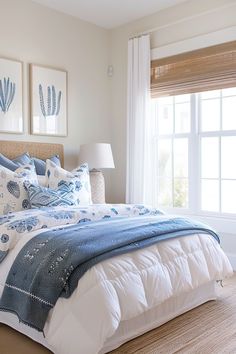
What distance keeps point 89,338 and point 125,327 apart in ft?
1.50

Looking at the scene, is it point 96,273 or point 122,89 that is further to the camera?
point 122,89

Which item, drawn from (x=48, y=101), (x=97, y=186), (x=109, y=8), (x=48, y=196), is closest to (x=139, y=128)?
(x=97, y=186)

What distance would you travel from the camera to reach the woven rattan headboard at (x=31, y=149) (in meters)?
3.96

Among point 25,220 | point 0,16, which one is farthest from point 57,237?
point 0,16

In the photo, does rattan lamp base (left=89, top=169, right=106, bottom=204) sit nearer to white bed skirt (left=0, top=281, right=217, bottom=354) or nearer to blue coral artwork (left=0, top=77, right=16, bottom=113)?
blue coral artwork (left=0, top=77, right=16, bottom=113)

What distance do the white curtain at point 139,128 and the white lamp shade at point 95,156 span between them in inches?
13.9

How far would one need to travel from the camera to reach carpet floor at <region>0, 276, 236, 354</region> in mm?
2332

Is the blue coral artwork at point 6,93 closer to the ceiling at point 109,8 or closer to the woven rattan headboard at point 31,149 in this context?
the woven rattan headboard at point 31,149

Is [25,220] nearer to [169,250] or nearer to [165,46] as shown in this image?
[169,250]

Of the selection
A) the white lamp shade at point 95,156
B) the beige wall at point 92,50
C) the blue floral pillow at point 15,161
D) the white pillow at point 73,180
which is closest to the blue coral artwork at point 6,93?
the beige wall at point 92,50

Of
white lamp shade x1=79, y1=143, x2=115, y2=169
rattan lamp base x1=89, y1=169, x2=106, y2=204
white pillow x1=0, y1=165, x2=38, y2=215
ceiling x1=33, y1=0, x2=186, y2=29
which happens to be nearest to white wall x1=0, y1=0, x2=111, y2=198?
ceiling x1=33, y1=0, x2=186, y2=29

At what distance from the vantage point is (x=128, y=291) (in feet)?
7.39

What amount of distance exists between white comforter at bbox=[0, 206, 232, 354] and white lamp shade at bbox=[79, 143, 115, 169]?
1.70m

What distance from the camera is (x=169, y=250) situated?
2.70m
